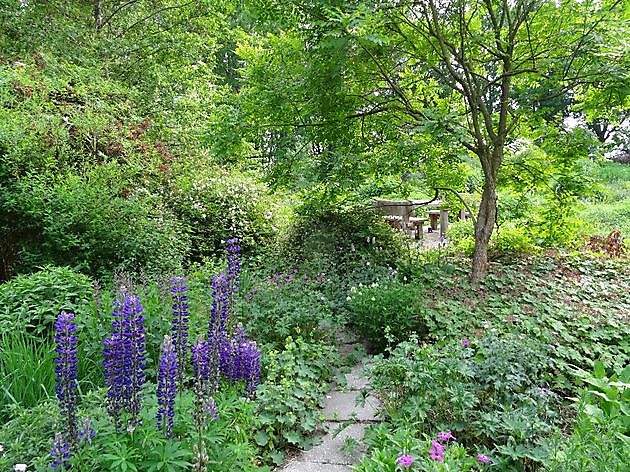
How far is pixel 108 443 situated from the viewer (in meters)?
1.63

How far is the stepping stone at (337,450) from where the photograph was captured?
95.9 inches

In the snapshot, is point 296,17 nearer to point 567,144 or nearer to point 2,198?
point 567,144

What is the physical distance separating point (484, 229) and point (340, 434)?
287cm

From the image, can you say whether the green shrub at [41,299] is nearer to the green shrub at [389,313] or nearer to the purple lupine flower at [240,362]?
the purple lupine flower at [240,362]

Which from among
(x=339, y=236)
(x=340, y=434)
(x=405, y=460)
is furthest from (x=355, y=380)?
(x=339, y=236)

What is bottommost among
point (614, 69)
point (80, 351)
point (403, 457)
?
point (403, 457)

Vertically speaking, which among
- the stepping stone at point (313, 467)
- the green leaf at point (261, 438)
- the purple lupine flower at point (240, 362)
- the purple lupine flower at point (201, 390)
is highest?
the purple lupine flower at point (201, 390)

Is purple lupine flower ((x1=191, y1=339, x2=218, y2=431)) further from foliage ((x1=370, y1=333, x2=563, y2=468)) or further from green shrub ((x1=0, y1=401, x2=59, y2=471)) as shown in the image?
foliage ((x1=370, y1=333, x2=563, y2=468))

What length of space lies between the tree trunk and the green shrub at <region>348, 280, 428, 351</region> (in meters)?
0.96

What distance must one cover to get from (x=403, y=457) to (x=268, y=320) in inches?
80.4

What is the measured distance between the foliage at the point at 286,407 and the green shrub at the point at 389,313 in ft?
3.06

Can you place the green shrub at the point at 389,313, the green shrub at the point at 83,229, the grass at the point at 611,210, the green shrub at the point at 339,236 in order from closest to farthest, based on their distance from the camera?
the green shrub at the point at 389,313 → the green shrub at the point at 83,229 → the green shrub at the point at 339,236 → the grass at the point at 611,210

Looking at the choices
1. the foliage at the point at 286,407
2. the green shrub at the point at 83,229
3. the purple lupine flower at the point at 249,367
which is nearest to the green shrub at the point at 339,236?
the green shrub at the point at 83,229

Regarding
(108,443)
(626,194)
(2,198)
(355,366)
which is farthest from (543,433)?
(626,194)
